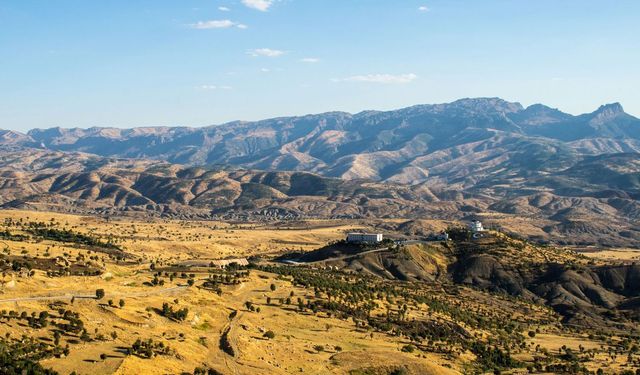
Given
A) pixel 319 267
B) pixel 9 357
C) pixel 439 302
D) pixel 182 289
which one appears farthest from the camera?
pixel 319 267

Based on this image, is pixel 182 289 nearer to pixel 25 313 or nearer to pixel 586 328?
pixel 25 313

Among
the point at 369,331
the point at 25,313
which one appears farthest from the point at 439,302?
the point at 25,313

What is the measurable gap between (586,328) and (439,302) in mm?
34573

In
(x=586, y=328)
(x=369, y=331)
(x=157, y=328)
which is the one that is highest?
(x=157, y=328)

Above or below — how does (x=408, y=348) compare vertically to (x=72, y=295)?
below

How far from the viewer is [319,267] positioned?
560 ft

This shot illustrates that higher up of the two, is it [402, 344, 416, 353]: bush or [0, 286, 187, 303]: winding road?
[0, 286, 187, 303]: winding road

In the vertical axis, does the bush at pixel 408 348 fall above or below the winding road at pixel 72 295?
below

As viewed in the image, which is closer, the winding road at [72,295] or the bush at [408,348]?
the winding road at [72,295]

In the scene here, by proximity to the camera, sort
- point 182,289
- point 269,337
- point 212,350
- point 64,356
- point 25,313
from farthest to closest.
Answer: point 182,289, point 269,337, point 212,350, point 25,313, point 64,356

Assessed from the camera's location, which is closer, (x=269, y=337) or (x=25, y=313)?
(x=25, y=313)

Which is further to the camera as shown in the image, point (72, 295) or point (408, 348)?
point (408, 348)

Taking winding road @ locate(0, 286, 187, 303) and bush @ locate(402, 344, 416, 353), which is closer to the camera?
winding road @ locate(0, 286, 187, 303)

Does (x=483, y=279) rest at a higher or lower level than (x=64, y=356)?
lower
